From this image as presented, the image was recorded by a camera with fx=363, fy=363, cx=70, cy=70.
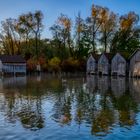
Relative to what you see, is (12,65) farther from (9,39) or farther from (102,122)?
(102,122)

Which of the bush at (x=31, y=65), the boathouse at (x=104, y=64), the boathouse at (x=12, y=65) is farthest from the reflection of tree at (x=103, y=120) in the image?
the bush at (x=31, y=65)

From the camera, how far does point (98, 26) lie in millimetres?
90250

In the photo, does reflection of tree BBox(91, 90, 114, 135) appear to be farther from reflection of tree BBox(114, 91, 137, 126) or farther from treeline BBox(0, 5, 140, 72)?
treeline BBox(0, 5, 140, 72)

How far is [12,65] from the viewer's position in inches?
3258

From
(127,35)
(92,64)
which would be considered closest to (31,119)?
(92,64)

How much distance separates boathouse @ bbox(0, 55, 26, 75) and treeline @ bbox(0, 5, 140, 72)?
487 cm

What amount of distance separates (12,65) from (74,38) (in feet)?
62.6

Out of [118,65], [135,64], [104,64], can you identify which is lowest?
[118,65]

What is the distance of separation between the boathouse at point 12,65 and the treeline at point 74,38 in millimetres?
4875

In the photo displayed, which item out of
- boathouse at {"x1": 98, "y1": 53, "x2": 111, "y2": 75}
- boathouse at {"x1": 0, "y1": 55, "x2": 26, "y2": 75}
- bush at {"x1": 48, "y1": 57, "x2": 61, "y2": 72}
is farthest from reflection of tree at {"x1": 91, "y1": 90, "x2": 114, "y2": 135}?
bush at {"x1": 48, "y1": 57, "x2": 61, "y2": 72}

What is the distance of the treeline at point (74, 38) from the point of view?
292 ft

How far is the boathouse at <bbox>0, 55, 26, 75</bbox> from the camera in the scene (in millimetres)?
81875

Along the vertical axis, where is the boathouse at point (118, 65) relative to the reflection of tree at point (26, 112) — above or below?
above

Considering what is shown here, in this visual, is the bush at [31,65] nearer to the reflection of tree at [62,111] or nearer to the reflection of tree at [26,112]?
the reflection of tree at [26,112]
